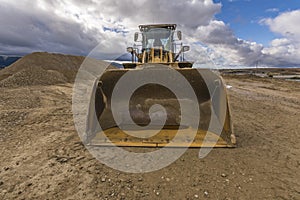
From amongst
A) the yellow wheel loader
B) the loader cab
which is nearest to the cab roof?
the loader cab

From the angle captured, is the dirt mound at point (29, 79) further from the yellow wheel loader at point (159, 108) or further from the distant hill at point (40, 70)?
the yellow wheel loader at point (159, 108)

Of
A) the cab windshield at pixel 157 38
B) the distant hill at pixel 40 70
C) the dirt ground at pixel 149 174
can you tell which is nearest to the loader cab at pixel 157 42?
the cab windshield at pixel 157 38

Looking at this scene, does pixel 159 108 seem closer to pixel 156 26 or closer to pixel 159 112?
pixel 159 112

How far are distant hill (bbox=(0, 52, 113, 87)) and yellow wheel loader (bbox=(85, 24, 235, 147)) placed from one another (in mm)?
9518

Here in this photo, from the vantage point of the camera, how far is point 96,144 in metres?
3.12

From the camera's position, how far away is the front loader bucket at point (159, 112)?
125 inches

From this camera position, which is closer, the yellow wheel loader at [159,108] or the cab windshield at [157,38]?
the yellow wheel loader at [159,108]

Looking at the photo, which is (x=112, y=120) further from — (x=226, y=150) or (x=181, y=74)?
(x=226, y=150)

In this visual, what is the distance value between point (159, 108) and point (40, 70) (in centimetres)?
1273

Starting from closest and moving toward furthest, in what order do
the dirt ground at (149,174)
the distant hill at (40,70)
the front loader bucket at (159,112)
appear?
the dirt ground at (149,174) → the front loader bucket at (159,112) → the distant hill at (40,70)

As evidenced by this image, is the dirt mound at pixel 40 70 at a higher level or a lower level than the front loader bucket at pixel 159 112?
higher

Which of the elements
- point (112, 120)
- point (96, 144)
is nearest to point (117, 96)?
point (112, 120)

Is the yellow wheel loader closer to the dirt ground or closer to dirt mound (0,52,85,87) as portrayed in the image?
the dirt ground

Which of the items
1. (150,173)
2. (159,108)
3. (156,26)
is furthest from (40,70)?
(150,173)
